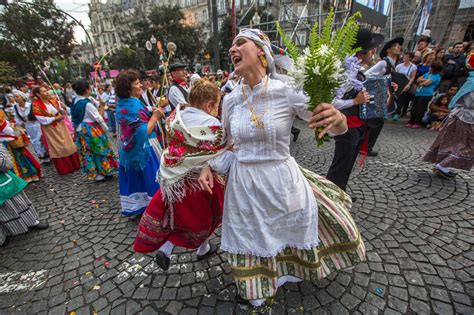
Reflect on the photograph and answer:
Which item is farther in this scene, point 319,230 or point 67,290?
point 67,290

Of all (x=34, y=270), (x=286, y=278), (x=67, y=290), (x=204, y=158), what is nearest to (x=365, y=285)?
(x=286, y=278)

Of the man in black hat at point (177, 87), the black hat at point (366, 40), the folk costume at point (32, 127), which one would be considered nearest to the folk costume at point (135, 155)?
the man in black hat at point (177, 87)

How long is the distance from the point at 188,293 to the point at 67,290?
129cm

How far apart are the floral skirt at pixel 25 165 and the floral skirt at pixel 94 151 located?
1209mm

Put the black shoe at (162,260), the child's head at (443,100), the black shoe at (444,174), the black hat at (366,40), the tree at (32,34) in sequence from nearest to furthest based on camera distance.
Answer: the black shoe at (162,260), the black hat at (366,40), the black shoe at (444,174), the child's head at (443,100), the tree at (32,34)

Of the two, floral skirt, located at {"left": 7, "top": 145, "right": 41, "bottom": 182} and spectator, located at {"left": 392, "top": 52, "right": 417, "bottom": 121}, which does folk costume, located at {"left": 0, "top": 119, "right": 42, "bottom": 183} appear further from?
spectator, located at {"left": 392, "top": 52, "right": 417, "bottom": 121}

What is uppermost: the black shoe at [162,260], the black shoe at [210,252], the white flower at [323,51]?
the white flower at [323,51]

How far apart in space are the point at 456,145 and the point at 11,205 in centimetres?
689

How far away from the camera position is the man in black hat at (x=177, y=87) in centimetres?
A: 427

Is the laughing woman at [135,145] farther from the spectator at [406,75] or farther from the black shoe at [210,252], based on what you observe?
the spectator at [406,75]

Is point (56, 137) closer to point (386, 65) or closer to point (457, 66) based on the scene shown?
point (386, 65)

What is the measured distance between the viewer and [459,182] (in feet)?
13.1

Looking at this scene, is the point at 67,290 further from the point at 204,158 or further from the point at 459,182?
the point at 459,182

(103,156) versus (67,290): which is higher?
(103,156)
